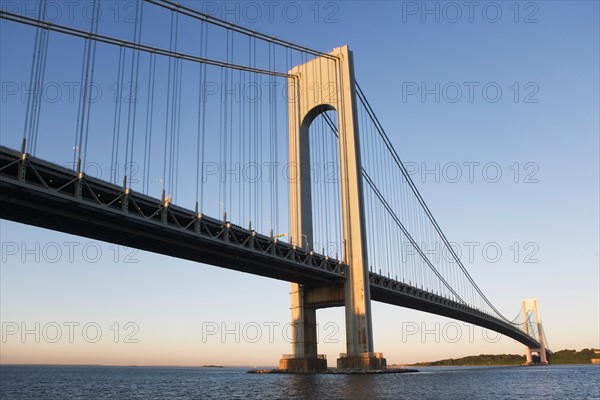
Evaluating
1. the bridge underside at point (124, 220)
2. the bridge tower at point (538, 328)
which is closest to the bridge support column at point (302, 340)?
the bridge underside at point (124, 220)

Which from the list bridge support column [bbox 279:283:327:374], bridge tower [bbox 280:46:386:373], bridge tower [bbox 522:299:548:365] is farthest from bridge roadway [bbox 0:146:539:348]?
bridge tower [bbox 522:299:548:365]

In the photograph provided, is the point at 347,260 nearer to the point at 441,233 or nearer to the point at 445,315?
the point at 445,315

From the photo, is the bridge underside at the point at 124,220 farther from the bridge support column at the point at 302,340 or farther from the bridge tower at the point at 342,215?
the bridge support column at the point at 302,340

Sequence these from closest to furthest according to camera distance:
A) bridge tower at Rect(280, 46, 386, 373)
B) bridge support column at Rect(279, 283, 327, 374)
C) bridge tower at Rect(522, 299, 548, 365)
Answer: bridge tower at Rect(280, 46, 386, 373) → bridge support column at Rect(279, 283, 327, 374) → bridge tower at Rect(522, 299, 548, 365)

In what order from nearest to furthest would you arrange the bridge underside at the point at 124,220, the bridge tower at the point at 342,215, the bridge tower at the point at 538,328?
the bridge underside at the point at 124,220 < the bridge tower at the point at 342,215 < the bridge tower at the point at 538,328

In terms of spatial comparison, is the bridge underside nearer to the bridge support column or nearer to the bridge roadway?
the bridge roadway

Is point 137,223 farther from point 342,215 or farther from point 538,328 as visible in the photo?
point 538,328
